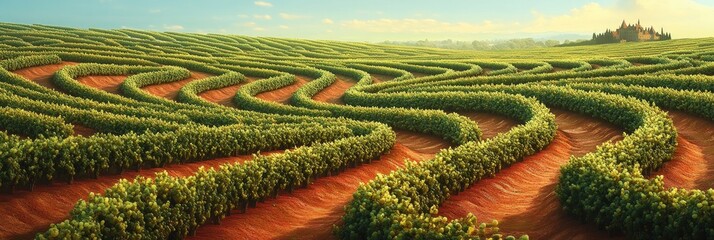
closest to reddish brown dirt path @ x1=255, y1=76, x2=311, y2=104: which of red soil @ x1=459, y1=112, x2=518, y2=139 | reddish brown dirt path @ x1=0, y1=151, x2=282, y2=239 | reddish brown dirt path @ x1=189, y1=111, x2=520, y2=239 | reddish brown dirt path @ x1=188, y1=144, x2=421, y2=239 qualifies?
red soil @ x1=459, y1=112, x2=518, y2=139

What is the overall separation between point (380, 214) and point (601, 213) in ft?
16.7

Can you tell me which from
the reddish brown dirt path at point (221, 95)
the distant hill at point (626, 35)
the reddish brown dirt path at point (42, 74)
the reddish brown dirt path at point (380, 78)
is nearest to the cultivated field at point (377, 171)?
the reddish brown dirt path at point (221, 95)

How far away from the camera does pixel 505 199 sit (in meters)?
17.3

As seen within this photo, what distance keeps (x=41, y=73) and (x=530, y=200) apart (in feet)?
142

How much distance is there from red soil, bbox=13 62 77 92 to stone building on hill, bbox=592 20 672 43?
385ft

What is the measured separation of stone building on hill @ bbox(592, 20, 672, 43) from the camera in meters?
135

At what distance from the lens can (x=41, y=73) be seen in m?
47.5

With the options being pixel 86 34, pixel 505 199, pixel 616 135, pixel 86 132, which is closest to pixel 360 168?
pixel 505 199

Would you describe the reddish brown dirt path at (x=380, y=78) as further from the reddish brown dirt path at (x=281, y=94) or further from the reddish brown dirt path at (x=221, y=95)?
the reddish brown dirt path at (x=221, y=95)

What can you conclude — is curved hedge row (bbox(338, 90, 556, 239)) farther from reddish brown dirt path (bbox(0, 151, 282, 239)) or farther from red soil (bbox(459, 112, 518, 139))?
reddish brown dirt path (bbox(0, 151, 282, 239))

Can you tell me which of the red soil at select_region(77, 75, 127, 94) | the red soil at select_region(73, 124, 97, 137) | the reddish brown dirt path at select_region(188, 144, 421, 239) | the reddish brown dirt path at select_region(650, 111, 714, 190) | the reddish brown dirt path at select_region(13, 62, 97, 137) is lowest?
the reddish brown dirt path at select_region(188, 144, 421, 239)

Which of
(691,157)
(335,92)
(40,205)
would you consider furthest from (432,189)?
(335,92)

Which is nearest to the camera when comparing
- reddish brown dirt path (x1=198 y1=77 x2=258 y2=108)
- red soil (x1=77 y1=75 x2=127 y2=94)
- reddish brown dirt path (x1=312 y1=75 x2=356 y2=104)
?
reddish brown dirt path (x1=198 y1=77 x2=258 y2=108)

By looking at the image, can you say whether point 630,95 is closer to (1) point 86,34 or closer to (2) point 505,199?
(2) point 505,199
